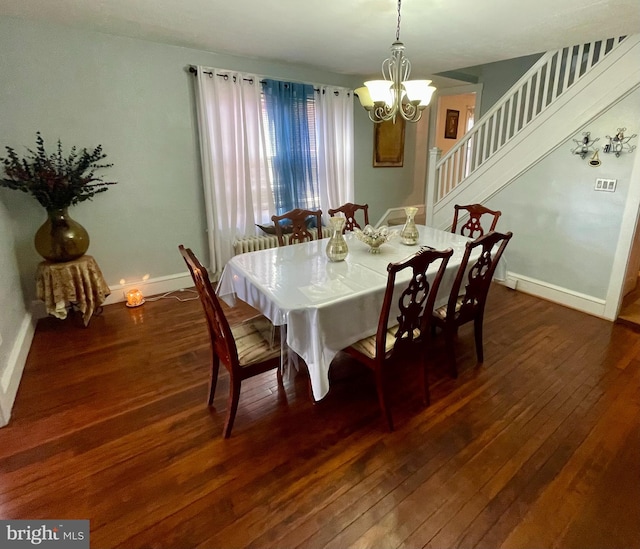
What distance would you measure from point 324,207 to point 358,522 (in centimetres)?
347

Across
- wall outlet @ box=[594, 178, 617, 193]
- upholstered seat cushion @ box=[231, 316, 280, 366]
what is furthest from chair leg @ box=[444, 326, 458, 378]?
wall outlet @ box=[594, 178, 617, 193]

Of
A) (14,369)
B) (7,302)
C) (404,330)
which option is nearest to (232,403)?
(404,330)

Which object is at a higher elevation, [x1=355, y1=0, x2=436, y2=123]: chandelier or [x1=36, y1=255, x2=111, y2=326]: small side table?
[x1=355, y1=0, x2=436, y2=123]: chandelier

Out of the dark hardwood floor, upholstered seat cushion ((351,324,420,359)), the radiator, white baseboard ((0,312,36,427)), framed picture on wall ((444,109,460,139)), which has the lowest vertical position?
the dark hardwood floor

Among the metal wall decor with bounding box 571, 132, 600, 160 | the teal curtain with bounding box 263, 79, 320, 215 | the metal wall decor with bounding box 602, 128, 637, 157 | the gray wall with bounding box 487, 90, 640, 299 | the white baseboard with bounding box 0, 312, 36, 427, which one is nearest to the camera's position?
the white baseboard with bounding box 0, 312, 36, 427

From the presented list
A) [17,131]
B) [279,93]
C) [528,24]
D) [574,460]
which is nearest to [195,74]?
[279,93]

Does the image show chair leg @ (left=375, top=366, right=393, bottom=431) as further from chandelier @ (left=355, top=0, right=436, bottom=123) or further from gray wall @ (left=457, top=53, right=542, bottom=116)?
gray wall @ (left=457, top=53, right=542, bottom=116)

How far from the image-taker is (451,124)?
7219 millimetres

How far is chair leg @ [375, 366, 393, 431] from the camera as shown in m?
1.86

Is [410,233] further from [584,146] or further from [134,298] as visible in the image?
[134,298]

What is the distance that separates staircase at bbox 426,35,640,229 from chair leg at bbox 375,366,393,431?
113 inches

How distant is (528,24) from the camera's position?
8.43 feet

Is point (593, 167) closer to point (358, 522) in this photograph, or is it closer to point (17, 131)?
point (358, 522)

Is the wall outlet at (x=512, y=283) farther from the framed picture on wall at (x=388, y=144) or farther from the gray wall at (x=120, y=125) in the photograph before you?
the gray wall at (x=120, y=125)
